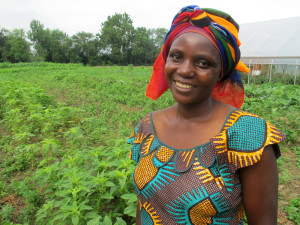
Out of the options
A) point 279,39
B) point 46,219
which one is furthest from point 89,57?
point 46,219

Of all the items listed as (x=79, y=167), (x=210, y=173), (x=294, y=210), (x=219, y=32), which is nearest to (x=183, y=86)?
(x=219, y=32)

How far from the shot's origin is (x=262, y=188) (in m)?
0.98

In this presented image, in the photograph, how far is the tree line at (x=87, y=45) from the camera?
46000 millimetres

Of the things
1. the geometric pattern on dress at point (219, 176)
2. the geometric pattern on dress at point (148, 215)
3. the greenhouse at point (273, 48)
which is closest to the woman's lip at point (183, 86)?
the geometric pattern on dress at point (219, 176)

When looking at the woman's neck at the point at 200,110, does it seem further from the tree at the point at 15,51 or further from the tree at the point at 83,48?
the tree at the point at 15,51

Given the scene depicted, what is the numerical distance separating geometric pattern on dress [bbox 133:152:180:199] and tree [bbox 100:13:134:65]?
4851 cm

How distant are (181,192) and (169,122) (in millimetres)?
385

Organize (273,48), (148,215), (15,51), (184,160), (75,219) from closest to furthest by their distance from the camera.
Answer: (184,160)
(148,215)
(75,219)
(273,48)
(15,51)

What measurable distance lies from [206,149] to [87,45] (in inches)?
1944

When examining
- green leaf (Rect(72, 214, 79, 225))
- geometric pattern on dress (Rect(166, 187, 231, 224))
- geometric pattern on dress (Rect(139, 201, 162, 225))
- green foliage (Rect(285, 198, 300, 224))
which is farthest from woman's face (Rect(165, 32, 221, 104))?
green foliage (Rect(285, 198, 300, 224))

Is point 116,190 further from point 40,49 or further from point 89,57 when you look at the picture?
point 40,49

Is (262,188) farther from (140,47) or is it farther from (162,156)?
(140,47)

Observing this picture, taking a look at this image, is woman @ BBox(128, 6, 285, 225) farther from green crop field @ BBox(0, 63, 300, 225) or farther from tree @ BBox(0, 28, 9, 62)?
tree @ BBox(0, 28, 9, 62)

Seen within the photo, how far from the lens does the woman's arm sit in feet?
3.14
